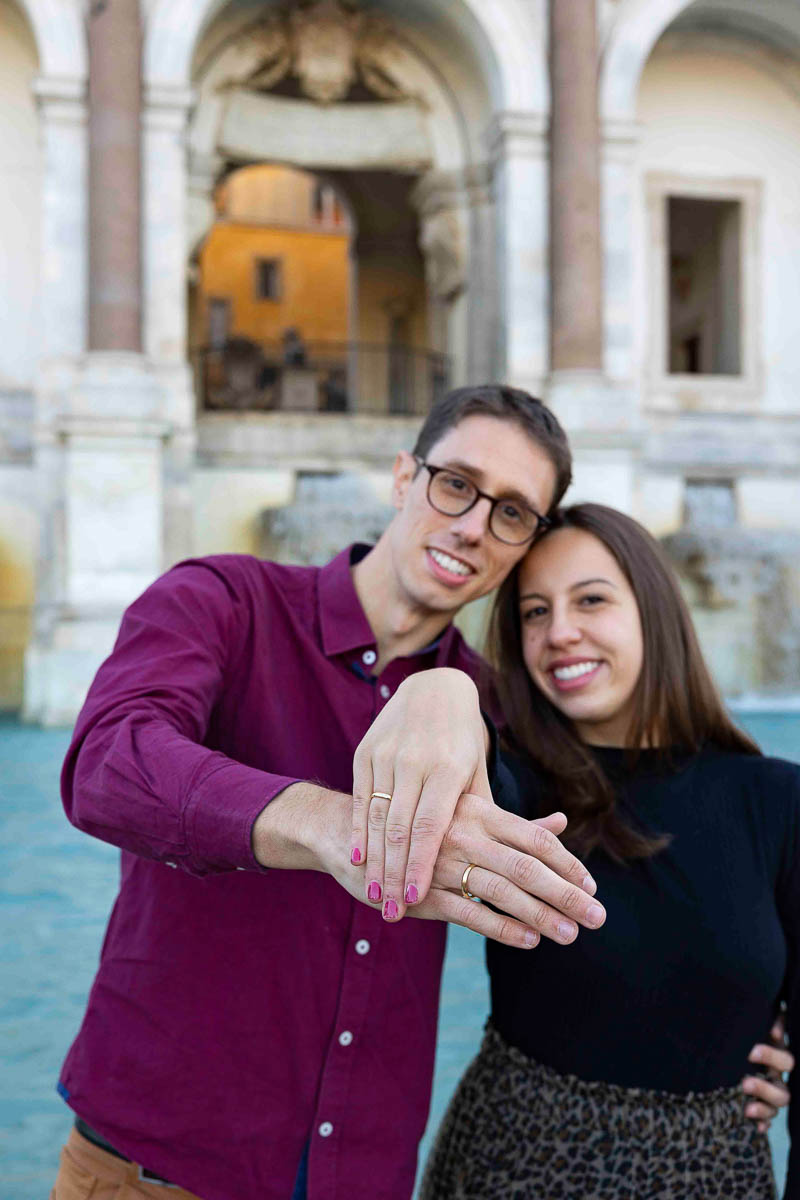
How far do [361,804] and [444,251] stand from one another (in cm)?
1201

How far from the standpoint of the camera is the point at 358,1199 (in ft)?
4.71

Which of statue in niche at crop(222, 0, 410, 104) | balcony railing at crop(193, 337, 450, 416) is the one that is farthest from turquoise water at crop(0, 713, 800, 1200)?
balcony railing at crop(193, 337, 450, 416)

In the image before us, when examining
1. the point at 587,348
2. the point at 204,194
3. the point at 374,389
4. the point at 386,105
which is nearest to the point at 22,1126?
the point at 587,348

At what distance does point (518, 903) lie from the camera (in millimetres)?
974

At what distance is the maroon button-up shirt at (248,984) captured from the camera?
4.56 ft

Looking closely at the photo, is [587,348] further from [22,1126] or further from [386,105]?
[22,1126]

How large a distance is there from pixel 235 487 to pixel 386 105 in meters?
4.97

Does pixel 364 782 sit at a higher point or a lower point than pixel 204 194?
lower

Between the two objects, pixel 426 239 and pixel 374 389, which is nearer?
pixel 426 239

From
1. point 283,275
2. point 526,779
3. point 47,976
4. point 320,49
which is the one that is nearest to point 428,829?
point 526,779

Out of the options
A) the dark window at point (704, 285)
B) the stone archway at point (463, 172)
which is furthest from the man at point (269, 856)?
the dark window at point (704, 285)

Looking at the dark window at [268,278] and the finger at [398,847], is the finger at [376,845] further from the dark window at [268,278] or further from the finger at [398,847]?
the dark window at [268,278]

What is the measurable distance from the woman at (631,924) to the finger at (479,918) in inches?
17.3

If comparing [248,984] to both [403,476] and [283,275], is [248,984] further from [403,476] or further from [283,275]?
[283,275]
